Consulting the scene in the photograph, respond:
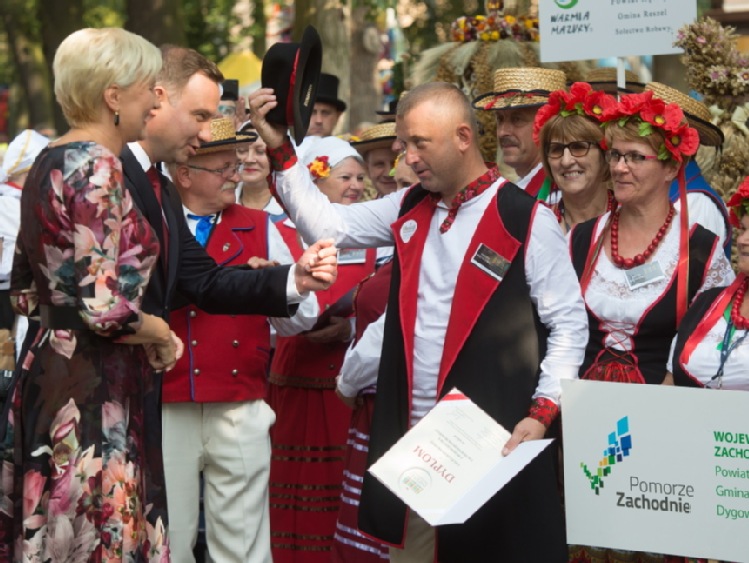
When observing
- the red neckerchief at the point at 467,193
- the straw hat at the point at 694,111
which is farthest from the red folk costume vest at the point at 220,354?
the straw hat at the point at 694,111

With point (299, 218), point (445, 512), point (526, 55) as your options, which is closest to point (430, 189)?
point (299, 218)

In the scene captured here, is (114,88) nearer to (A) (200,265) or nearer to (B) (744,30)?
(A) (200,265)

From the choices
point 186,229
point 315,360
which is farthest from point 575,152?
point 186,229

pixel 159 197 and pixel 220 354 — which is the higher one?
pixel 159 197

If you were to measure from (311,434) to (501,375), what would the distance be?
2148 mm

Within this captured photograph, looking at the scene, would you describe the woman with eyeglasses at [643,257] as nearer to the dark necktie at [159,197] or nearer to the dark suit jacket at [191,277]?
the dark suit jacket at [191,277]

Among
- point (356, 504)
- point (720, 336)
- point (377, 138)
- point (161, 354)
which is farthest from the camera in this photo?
point (377, 138)

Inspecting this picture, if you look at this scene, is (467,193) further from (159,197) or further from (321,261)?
(159,197)

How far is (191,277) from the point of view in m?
5.57

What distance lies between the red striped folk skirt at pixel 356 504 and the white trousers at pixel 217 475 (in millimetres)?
397

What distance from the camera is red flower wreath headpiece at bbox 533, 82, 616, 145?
20.2 feet

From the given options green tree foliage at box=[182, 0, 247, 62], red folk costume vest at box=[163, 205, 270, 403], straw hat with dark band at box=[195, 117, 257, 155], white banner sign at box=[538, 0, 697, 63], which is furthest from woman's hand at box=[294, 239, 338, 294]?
green tree foliage at box=[182, 0, 247, 62]

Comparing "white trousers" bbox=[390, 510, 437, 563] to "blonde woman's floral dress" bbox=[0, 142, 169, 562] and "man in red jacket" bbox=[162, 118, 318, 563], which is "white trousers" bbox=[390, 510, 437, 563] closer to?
"man in red jacket" bbox=[162, 118, 318, 563]

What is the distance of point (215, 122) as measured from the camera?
650 cm
